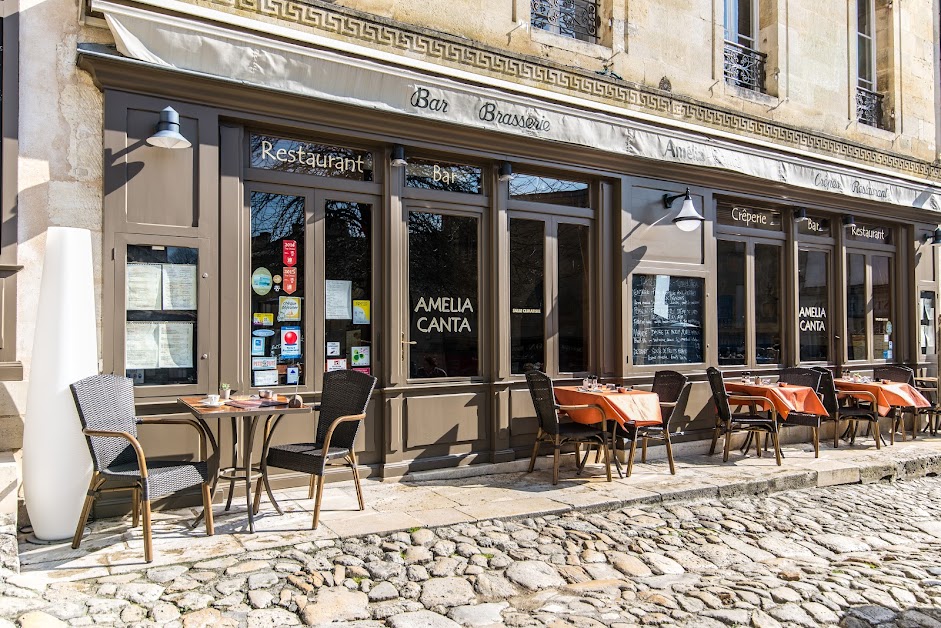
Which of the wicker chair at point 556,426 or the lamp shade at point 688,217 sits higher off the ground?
the lamp shade at point 688,217

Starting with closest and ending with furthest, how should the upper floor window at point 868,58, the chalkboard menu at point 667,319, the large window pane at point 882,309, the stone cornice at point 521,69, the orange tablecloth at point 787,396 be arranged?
the stone cornice at point 521,69, the orange tablecloth at point 787,396, the chalkboard menu at point 667,319, the large window pane at point 882,309, the upper floor window at point 868,58

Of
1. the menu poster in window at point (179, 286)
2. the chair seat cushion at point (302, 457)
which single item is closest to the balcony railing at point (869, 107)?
the chair seat cushion at point (302, 457)

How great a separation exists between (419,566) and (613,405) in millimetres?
2758

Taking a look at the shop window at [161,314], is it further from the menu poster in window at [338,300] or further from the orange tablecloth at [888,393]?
the orange tablecloth at [888,393]

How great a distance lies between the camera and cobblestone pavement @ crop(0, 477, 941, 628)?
3738 mm

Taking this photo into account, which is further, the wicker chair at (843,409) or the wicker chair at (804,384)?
the wicker chair at (843,409)

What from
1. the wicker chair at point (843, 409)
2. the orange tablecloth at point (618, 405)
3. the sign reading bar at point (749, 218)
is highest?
the sign reading bar at point (749, 218)

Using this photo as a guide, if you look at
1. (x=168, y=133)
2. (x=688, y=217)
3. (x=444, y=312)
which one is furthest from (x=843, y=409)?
(x=168, y=133)

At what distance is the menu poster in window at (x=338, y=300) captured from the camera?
6.33 meters

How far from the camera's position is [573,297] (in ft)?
25.3

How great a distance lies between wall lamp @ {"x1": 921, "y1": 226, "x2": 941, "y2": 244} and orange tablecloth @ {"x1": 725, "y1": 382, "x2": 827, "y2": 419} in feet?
15.3

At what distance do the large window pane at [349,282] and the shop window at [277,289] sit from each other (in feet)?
0.88

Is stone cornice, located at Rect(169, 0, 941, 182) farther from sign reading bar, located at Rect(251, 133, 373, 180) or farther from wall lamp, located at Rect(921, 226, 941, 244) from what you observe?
wall lamp, located at Rect(921, 226, 941, 244)

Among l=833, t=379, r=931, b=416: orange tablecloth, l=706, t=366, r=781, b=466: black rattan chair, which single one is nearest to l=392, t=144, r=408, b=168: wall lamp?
l=706, t=366, r=781, b=466: black rattan chair
